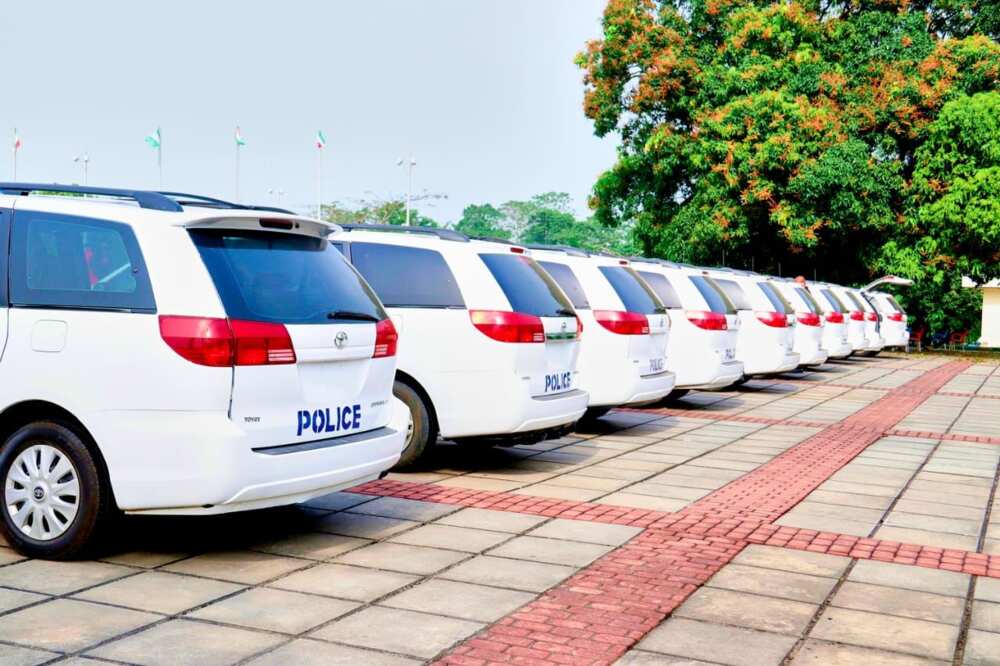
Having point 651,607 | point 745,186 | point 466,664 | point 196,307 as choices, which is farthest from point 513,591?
point 745,186

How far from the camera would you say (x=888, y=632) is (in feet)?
16.5

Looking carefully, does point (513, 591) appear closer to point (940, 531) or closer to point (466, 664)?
point (466, 664)

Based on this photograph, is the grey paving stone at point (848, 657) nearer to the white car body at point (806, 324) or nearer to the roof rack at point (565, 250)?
the roof rack at point (565, 250)

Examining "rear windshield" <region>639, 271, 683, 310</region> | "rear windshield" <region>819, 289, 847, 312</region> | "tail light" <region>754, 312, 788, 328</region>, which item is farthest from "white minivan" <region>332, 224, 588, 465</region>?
"rear windshield" <region>819, 289, 847, 312</region>

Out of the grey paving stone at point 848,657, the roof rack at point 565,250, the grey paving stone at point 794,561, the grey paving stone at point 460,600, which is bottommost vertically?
the grey paving stone at point 848,657

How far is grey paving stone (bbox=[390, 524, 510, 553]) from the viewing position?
6449 millimetres

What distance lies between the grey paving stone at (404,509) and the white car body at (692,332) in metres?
6.77

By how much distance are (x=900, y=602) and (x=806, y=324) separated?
15059 millimetres

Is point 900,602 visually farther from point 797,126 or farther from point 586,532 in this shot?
point 797,126

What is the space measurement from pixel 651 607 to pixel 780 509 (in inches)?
112

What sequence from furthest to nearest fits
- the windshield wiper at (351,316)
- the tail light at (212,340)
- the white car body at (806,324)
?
the white car body at (806,324) < the windshield wiper at (351,316) < the tail light at (212,340)

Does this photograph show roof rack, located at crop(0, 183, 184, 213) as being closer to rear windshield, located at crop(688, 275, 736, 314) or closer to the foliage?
rear windshield, located at crop(688, 275, 736, 314)

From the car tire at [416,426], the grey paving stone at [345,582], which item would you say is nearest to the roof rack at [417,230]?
the car tire at [416,426]

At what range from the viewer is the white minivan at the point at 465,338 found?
8.63 meters
